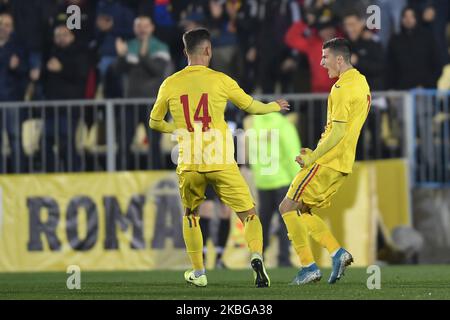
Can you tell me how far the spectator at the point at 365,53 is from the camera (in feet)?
56.6

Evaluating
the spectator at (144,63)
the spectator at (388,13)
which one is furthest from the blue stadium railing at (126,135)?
the spectator at (388,13)

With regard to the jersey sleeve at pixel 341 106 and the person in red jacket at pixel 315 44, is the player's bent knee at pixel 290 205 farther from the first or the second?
the person in red jacket at pixel 315 44

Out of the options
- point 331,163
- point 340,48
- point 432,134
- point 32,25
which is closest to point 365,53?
point 432,134

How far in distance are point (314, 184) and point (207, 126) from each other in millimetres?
1147

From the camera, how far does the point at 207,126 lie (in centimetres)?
1147

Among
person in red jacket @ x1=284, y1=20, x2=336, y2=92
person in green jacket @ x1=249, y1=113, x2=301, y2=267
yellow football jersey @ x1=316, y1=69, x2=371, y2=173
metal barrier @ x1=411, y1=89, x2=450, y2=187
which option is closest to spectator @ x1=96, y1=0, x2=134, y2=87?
person in red jacket @ x1=284, y1=20, x2=336, y2=92

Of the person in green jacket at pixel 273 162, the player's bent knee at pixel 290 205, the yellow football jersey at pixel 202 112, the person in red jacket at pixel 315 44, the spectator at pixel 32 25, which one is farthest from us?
the spectator at pixel 32 25

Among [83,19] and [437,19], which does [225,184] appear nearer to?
[437,19]

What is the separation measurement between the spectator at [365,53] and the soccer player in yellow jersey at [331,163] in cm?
545

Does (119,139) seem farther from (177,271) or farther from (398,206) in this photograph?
(398,206)

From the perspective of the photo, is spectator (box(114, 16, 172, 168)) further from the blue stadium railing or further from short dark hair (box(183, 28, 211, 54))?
short dark hair (box(183, 28, 211, 54))

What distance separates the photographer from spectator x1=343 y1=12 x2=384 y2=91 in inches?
680

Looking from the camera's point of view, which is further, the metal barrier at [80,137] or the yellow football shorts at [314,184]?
the metal barrier at [80,137]

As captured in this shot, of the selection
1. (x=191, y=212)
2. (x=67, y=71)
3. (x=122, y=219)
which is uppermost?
(x=67, y=71)
